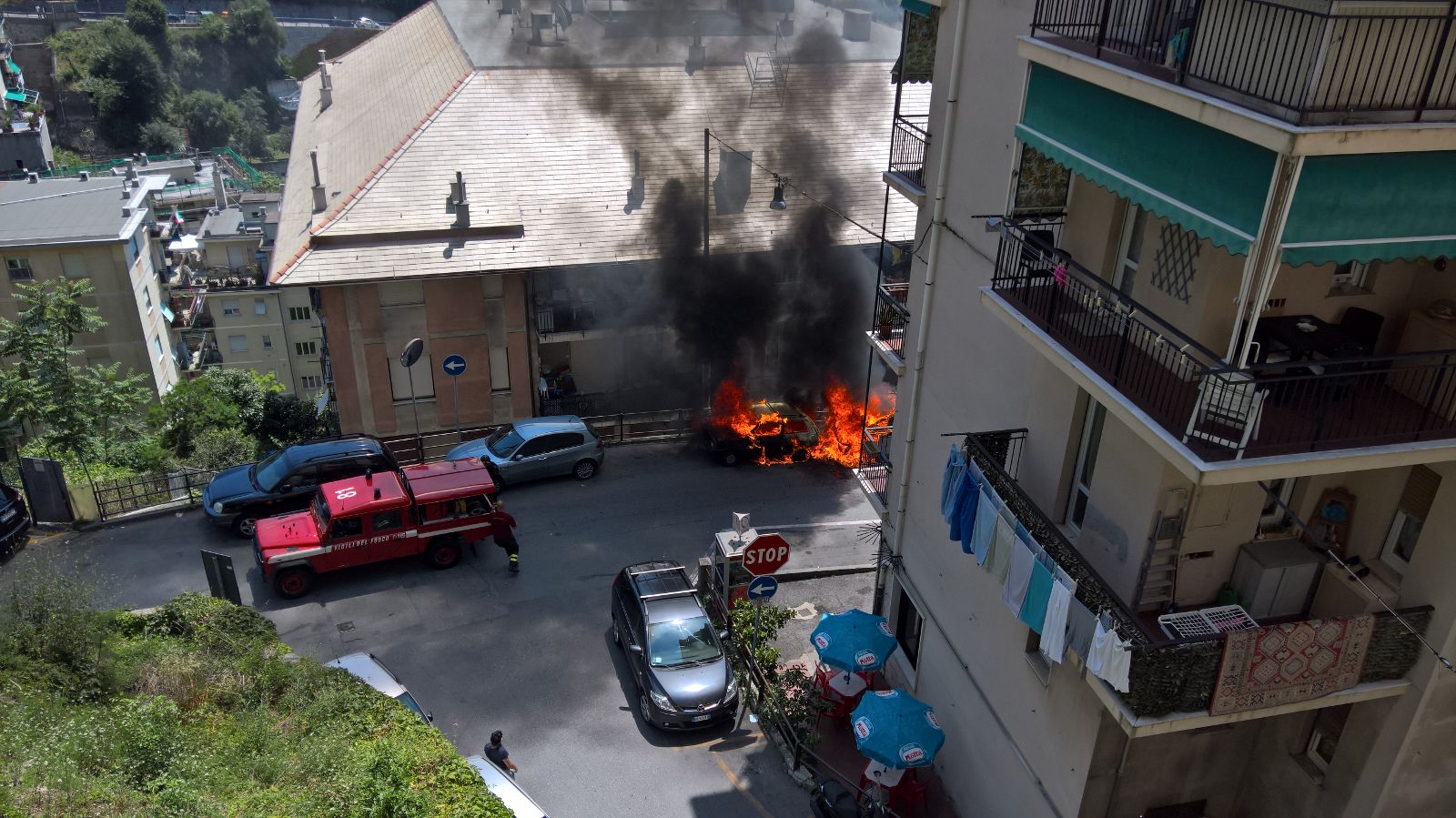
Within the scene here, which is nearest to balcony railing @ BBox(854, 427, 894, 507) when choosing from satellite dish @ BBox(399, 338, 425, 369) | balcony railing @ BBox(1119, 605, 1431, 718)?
balcony railing @ BBox(1119, 605, 1431, 718)

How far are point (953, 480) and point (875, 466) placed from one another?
13.4 feet

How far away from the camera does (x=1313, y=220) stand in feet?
19.8

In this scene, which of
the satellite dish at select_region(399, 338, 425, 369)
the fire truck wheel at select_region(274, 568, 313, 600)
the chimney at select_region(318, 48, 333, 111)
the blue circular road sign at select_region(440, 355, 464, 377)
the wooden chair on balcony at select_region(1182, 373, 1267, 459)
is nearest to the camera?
the wooden chair on balcony at select_region(1182, 373, 1267, 459)

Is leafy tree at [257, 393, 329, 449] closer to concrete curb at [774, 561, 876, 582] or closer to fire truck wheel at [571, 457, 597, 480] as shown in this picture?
fire truck wheel at [571, 457, 597, 480]

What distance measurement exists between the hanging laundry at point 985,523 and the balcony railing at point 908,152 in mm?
4307

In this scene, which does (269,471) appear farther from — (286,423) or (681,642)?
(681,642)

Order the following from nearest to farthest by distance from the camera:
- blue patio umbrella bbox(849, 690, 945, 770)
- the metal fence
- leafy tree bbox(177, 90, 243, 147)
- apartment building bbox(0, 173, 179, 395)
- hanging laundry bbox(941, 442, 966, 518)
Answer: hanging laundry bbox(941, 442, 966, 518) < blue patio umbrella bbox(849, 690, 945, 770) < the metal fence < apartment building bbox(0, 173, 179, 395) < leafy tree bbox(177, 90, 243, 147)

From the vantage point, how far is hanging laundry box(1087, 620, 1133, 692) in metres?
7.44

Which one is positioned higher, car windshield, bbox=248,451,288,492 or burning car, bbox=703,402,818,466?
car windshield, bbox=248,451,288,492

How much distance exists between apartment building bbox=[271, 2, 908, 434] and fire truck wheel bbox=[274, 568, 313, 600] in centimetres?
522

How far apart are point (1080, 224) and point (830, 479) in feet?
39.4

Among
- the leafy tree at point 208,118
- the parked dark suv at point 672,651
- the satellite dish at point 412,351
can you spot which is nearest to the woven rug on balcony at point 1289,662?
the parked dark suv at point 672,651

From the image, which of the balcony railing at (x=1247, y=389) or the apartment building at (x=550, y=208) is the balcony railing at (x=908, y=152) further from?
the apartment building at (x=550, y=208)

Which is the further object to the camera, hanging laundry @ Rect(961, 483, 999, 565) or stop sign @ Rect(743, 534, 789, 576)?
stop sign @ Rect(743, 534, 789, 576)
